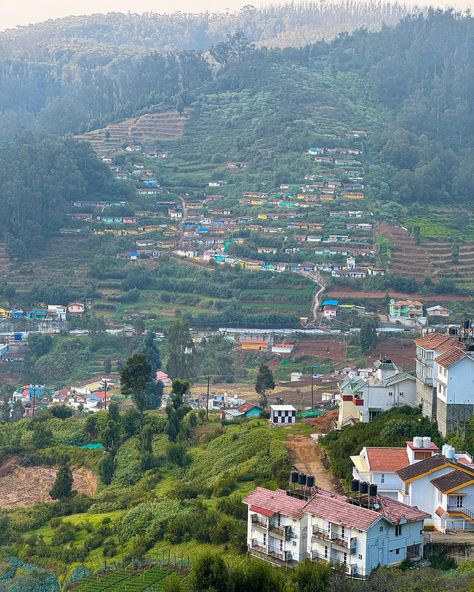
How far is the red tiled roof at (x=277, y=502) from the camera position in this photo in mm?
19859

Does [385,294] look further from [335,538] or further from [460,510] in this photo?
[335,538]

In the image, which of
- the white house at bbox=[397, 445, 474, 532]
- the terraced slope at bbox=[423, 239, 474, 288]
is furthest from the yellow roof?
the terraced slope at bbox=[423, 239, 474, 288]

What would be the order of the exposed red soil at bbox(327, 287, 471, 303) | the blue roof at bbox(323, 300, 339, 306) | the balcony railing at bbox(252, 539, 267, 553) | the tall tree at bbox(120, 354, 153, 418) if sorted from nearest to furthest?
the balcony railing at bbox(252, 539, 267, 553) < the tall tree at bbox(120, 354, 153, 418) < the blue roof at bbox(323, 300, 339, 306) < the exposed red soil at bbox(327, 287, 471, 303)

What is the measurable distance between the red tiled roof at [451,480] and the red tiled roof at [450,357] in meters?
4.20

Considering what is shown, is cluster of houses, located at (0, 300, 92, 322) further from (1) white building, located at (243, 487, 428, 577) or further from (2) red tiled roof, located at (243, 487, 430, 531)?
(1) white building, located at (243, 487, 428, 577)

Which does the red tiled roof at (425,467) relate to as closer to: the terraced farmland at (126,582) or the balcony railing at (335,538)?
the balcony railing at (335,538)

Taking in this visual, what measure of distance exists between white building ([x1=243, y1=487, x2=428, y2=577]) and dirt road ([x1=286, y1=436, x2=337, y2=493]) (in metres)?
3.46

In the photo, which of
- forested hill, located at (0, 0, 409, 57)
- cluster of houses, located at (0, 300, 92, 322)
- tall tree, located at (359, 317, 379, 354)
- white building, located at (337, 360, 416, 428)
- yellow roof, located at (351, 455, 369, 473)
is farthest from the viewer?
forested hill, located at (0, 0, 409, 57)

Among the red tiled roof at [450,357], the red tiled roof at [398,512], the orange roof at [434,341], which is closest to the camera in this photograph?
the red tiled roof at [398,512]

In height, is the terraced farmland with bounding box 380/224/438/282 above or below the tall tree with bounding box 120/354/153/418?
below

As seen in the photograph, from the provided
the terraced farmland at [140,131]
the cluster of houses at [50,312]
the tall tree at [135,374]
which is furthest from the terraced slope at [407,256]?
the tall tree at [135,374]

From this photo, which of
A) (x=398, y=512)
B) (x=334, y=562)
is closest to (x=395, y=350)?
(x=398, y=512)

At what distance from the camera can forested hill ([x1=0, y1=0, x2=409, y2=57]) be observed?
12900 centimetres

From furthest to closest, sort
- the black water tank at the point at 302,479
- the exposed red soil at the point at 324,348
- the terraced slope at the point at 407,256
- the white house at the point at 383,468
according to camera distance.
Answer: the terraced slope at the point at 407,256 → the exposed red soil at the point at 324,348 → the white house at the point at 383,468 → the black water tank at the point at 302,479
